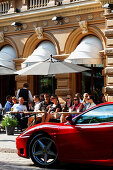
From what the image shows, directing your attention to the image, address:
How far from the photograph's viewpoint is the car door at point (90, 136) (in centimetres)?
751

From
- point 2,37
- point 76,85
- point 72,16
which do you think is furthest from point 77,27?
point 2,37

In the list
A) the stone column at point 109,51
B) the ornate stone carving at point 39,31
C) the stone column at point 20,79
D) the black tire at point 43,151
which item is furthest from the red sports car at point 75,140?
the stone column at point 20,79

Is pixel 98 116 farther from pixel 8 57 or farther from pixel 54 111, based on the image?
pixel 8 57

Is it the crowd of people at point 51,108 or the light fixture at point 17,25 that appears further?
the light fixture at point 17,25

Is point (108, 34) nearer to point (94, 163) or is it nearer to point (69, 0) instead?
point (69, 0)

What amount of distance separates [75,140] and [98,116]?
0.65 meters

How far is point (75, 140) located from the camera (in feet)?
25.6

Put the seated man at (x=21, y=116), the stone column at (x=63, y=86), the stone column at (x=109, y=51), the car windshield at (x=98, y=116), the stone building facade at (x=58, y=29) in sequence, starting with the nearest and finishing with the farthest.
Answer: the car windshield at (x=98, y=116)
the seated man at (x=21, y=116)
the stone column at (x=109, y=51)
the stone building facade at (x=58, y=29)
the stone column at (x=63, y=86)

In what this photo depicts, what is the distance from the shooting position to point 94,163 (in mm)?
7637

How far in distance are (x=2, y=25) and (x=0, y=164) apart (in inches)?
594

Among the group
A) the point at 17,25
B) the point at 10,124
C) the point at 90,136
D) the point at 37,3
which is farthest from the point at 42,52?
the point at 90,136

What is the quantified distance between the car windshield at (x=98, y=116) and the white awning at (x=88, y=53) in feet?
35.5

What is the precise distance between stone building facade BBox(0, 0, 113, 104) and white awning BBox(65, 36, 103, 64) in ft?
0.82

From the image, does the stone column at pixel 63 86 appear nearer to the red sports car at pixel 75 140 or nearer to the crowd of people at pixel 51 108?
the crowd of people at pixel 51 108
